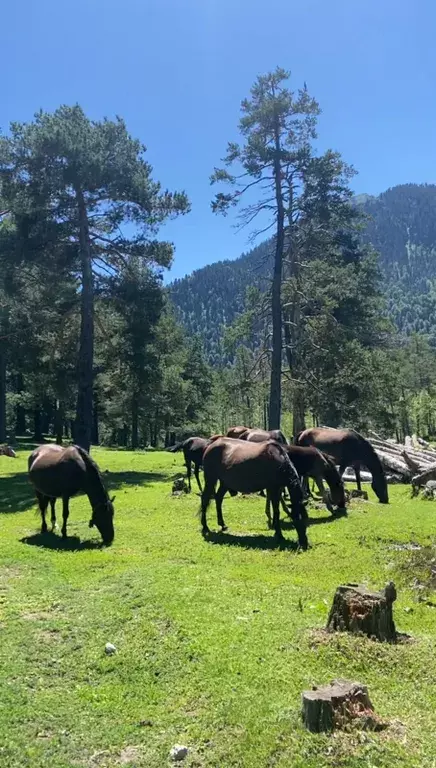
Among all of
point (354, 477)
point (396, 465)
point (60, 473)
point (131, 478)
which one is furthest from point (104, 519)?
point (396, 465)

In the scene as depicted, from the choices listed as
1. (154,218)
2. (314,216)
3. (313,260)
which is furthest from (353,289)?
(154,218)

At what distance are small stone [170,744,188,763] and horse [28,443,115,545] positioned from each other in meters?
7.76

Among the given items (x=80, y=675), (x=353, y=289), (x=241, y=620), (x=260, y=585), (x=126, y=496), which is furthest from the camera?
(x=353, y=289)

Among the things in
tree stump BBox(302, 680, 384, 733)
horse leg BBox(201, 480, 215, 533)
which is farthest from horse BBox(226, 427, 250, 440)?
tree stump BBox(302, 680, 384, 733)

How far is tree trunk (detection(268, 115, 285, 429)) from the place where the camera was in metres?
24.2

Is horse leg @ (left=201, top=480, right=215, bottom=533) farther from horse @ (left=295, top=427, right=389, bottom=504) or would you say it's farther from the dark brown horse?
horse @ (left=295, top=427, right=389, bottom=504)

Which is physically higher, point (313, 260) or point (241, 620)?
point (313, 260)

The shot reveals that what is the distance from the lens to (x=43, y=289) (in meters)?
25.0

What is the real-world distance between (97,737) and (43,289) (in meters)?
22.2

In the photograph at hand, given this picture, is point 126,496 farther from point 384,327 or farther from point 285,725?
point 384,327

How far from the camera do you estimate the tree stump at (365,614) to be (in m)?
6.27

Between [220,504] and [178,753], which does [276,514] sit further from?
[178,753]

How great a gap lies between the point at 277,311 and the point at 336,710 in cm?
2088

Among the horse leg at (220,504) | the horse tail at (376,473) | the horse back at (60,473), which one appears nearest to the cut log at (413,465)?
the horse tail at (376,473)
